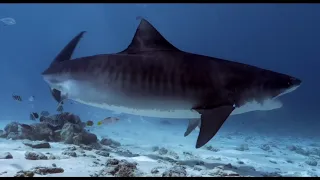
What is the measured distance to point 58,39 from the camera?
127 meters

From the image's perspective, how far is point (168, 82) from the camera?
17.5 feet

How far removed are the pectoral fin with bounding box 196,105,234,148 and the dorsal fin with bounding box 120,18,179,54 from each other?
1750 mm

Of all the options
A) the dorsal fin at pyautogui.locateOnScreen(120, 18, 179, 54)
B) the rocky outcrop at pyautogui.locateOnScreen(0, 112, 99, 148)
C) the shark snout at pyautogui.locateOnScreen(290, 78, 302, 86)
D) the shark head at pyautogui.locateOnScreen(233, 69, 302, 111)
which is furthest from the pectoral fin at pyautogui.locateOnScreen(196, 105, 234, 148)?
the rocky outcrop at pyautogui.locateOnScreen(0, 112, 99, 148)

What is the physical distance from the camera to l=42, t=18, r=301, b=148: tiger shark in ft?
17.1

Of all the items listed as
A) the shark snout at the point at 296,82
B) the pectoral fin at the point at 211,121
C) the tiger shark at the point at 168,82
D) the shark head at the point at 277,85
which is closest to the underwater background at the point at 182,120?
the pectoral fin at the point at 211,121

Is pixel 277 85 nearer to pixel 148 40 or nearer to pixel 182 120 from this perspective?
pixel 148 40

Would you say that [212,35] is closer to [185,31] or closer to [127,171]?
[185,31]

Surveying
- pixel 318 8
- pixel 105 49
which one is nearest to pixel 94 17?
Answer: pixel 105 49

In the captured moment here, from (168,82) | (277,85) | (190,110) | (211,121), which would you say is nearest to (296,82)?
(277,85)

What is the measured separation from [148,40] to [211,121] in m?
2.35

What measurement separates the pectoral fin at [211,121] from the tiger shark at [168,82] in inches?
1.2

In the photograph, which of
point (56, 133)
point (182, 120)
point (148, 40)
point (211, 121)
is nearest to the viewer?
point (211, 121)

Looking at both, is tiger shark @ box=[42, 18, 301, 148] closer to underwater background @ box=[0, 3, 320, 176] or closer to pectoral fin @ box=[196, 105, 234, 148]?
pectoral fin @ box=[196, 105, 234, 148]

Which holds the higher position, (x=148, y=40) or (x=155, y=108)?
(x=148, y=40)
